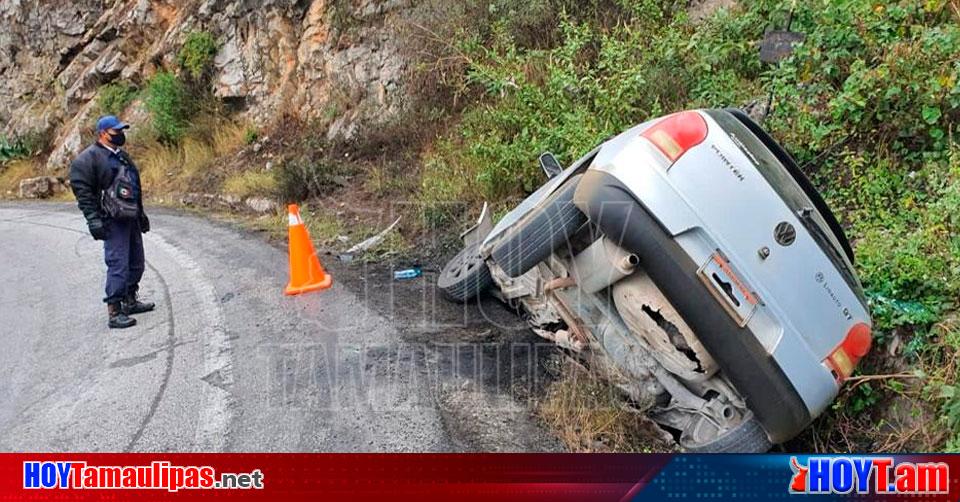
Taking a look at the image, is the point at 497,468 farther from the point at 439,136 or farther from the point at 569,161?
the point at 439,136

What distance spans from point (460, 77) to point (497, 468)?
22.3ft

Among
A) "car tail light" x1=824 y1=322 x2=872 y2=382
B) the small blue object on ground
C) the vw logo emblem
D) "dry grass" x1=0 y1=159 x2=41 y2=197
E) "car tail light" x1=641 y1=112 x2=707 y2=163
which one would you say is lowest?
"dry grass" x1=0 y1=159 x2=41 y2=197

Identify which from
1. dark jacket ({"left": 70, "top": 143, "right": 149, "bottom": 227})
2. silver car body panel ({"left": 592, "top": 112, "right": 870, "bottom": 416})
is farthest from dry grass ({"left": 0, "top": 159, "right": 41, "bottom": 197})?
silver car body panel ({"left": 592, "top": 112, "right": 870, "bottom": 416})

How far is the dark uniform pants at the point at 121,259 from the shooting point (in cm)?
500

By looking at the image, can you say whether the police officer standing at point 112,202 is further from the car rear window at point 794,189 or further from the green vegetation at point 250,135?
the green vegetation at point 250,135

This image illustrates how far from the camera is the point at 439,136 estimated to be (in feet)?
28.4

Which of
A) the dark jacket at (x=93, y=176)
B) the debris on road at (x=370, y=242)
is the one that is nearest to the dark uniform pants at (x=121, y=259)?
the dark jacket at (x=93, y=176)

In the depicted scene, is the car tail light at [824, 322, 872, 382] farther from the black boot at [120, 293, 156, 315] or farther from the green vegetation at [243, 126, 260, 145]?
the green vegetation at [243, 126, 260, 145]

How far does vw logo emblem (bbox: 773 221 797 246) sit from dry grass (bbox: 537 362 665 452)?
1.19 m

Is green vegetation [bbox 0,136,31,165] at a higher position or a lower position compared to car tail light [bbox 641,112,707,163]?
lower

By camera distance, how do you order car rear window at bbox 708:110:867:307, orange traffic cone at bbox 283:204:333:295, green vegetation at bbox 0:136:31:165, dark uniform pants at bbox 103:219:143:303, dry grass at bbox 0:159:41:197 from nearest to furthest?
car rear window at bbox 708:110:867:307 → dark uniform pants at bbox 103:219:143:303 → orange traffic cone at bbox 283:204:333:295 → dry grass at bbox 0:159:41:197 → green vegetation at bbox 0:136:31:165

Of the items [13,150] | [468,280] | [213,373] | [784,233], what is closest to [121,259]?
[213,373]

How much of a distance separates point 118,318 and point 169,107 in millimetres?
9867

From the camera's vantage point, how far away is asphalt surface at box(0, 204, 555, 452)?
10.8 ft
